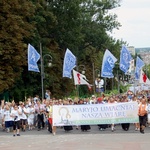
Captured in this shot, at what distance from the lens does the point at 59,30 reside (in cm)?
5494

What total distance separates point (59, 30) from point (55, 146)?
36422 millimetres

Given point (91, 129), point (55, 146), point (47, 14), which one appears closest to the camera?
point (55, 146)

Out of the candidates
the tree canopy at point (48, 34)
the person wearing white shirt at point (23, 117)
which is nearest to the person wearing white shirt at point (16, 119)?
the person wearing white shirt at point (23, 117)

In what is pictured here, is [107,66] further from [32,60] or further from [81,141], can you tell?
[81,141]

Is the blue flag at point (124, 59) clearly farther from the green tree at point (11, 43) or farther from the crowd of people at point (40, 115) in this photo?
the green tree at point (11, 43)

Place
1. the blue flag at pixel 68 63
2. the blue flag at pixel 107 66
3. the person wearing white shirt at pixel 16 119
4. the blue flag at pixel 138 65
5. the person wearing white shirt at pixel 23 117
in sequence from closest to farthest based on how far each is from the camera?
the person wearing white shirt at pixel 16 119, the person wearing white shirt at pixel 23 117, the blue flag at pixel 68 63, the blue flag at pixel 107 66, the blue flag at pixel 138 65

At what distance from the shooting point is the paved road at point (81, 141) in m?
18.8

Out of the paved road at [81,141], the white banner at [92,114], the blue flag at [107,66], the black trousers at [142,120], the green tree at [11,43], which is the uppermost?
the green tree at [11,43]

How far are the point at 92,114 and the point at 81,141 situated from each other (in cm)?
498

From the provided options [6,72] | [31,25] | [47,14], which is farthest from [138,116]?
[47,14]

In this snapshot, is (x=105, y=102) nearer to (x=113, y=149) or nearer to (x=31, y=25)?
(x=113, y=149)

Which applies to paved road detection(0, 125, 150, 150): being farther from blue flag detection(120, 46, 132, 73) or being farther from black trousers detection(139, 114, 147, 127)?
blue flag detection(120, 46, 132, 73)

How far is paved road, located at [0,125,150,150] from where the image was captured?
1881 centimetres

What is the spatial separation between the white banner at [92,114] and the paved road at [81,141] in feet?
1.90
